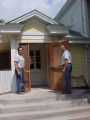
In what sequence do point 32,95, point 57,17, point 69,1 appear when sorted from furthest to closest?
point 57,17
point 69,1
point 32,95

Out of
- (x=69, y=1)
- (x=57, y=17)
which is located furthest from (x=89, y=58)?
(x=57, y=17)

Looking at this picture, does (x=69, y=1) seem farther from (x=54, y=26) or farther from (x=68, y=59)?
(x=68, y=59)

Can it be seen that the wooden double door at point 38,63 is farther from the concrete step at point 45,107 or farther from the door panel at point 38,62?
the concrete step at point 45,107

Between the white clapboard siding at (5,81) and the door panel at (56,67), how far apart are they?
190cm

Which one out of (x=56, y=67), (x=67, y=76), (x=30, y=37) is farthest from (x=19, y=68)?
(x=67, y=76)

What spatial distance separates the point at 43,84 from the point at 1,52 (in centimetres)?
328

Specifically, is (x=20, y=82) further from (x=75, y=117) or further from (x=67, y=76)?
(x=75, y=117)

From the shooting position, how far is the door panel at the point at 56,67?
14617mm

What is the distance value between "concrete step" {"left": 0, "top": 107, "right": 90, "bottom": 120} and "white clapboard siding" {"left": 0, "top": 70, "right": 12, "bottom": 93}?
300 centimetres

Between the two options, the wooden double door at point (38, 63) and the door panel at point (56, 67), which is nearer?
the door panel at point (56, 67)

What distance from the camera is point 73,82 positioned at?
653 inches

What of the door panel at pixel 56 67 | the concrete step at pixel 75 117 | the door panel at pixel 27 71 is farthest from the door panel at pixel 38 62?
the concrete step at pixel 75 117

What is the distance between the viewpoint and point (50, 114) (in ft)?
36.8

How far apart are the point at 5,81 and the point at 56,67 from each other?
231cm
